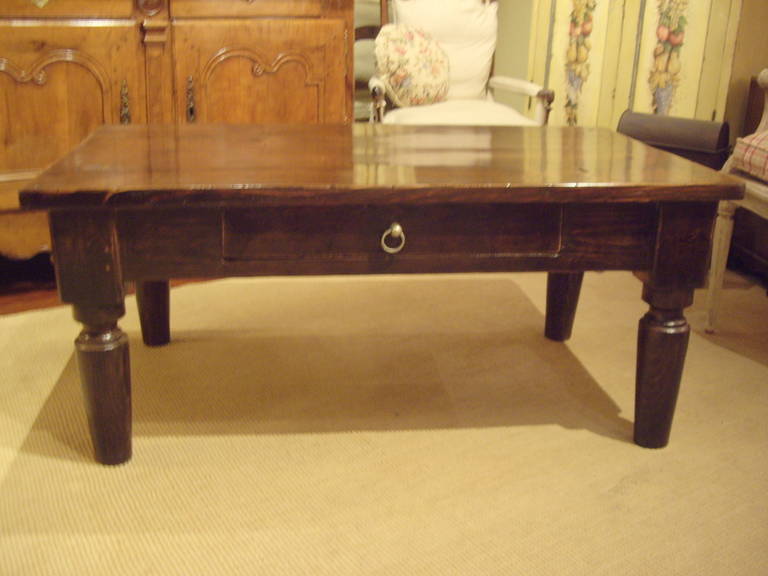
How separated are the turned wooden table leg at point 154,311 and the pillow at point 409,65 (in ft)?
4.18

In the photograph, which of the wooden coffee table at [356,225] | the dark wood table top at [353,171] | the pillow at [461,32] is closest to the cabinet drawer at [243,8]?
the pillow at [461,32]

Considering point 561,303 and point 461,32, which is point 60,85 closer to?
point 461,32

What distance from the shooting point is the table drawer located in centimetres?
143

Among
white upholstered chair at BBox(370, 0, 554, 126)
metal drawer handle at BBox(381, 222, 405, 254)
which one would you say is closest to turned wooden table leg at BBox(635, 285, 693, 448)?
metal drawer handle at BBox(381, 222, 405, 254)

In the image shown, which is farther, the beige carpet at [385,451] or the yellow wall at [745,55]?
the yellow wall at [745,55]

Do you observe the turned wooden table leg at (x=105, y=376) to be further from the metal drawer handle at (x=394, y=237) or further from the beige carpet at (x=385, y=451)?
the metal drawer handle at (x=394, y=237)

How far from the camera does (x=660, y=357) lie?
5.12 feet

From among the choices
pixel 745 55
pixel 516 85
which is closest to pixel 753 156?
pixel 745 55

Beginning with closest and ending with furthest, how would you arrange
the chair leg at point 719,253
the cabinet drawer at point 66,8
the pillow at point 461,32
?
the chair leg at point 719,253, the cabinet drawer at point 66,8, the pillow at point 461,32

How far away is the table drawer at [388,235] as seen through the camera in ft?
4.69

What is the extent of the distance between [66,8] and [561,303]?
1648mm

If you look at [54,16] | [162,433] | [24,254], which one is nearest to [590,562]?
[162,433]

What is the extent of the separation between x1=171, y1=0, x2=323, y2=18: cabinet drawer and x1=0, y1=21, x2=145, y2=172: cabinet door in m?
0.17

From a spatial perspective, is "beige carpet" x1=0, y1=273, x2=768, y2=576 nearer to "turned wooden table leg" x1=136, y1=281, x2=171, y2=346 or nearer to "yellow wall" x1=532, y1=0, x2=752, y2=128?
"turned wooden table leg" x1=136, y1=281, x2=171, y2=346
